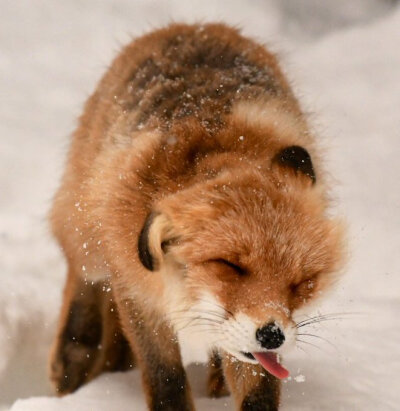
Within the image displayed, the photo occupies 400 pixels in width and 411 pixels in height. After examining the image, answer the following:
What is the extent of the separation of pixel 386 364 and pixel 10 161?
4.14 metres

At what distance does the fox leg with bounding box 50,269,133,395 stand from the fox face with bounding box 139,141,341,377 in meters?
1.62

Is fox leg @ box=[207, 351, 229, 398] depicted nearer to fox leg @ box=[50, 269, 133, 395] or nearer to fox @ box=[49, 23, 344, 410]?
fox @ box=[49, 23, 344, 410]

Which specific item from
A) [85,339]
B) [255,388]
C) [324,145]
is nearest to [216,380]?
[255,388]

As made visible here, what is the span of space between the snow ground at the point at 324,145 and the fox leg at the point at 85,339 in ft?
0.66

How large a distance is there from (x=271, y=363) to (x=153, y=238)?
0.76 meters

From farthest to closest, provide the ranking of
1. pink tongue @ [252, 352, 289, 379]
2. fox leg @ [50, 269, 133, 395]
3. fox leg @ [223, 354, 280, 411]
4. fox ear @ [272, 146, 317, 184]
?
1. fox leg @ [50, 269, 133, 395]
2. fox leg @ [223, 354, 280, 411]
3. fox ear @ [272, 146, 317, 184]
4. pink tongue @ [252, 352, 289, 379]

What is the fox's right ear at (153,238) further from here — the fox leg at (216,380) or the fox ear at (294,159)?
the fox leg at (216,380)

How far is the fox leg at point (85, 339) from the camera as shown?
4.79 meters

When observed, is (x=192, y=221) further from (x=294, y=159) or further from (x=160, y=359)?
(x=160, y=359)

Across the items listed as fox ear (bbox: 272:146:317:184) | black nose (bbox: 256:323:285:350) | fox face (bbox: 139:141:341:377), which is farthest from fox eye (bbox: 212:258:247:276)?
fox ear (bbox: 272:146:317:184)

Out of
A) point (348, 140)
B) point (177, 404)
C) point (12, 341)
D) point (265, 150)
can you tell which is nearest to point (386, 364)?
point (177, 404)

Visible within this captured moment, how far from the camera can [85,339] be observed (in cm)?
484

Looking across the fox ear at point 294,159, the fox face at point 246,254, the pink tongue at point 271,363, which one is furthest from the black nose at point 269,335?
the fox ear at point 294,159

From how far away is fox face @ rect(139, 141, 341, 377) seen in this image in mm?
2920
